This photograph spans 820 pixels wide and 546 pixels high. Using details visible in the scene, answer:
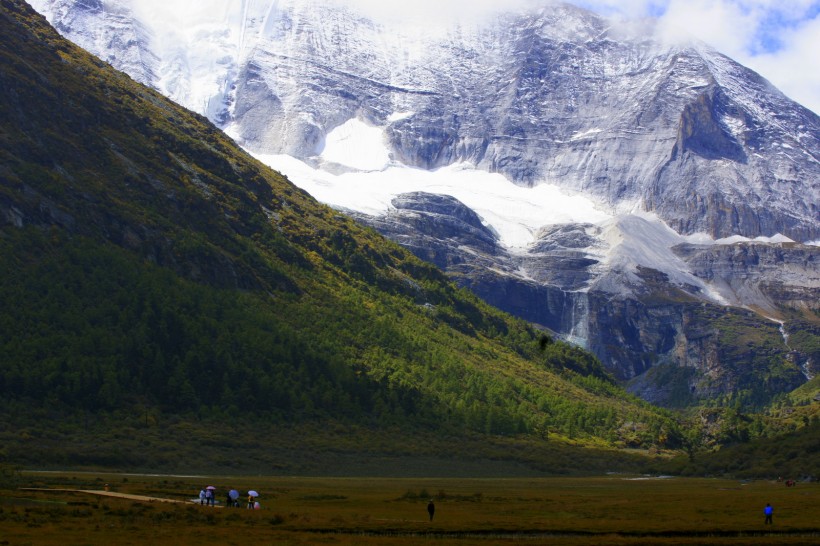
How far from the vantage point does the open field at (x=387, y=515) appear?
86.2m

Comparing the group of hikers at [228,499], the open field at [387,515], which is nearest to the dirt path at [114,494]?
the group of hikers at [228,499]

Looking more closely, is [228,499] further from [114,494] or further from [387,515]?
[387,515]

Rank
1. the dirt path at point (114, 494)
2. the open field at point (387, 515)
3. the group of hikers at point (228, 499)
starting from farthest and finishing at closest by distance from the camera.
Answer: the group of hikers at point (228, 499), the dirt path at point (114, 494), the open field at point (387, 515)

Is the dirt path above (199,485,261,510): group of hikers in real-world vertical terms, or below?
below

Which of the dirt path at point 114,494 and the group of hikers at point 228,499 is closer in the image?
the dirt path at point 114,494

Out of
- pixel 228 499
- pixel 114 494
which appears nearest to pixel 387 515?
pixel 228 499

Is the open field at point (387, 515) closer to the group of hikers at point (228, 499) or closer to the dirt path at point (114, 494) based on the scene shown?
the dirt path at point (114, 494)

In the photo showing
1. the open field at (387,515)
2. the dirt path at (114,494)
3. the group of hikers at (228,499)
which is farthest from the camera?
the group of hikers at (228,499)

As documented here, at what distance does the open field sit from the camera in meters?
86.2

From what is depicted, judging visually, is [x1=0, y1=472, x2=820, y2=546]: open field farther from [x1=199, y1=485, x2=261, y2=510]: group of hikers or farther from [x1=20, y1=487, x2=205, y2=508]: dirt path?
[x1=199, y1=485, x2=261, y2=510]: group of hikers

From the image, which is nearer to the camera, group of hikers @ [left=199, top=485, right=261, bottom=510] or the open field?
the open field

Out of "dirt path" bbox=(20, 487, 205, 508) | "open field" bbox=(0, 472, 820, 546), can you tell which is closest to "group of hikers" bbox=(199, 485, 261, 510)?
"dirt path" bbox=(20, 487, 205, 508)

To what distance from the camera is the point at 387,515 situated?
10625 centimetres

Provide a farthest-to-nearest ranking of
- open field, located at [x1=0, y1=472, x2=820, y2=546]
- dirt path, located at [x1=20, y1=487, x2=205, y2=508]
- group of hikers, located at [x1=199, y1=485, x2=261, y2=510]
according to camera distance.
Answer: group of hikers, located at [x1=199, y1=485, x2=261, y2=510] → dirt path, located at [x1=20, y1=487, x2=205, y2=508] → open field, located at [x1=0, y1=472, x2=820, y2=546]
